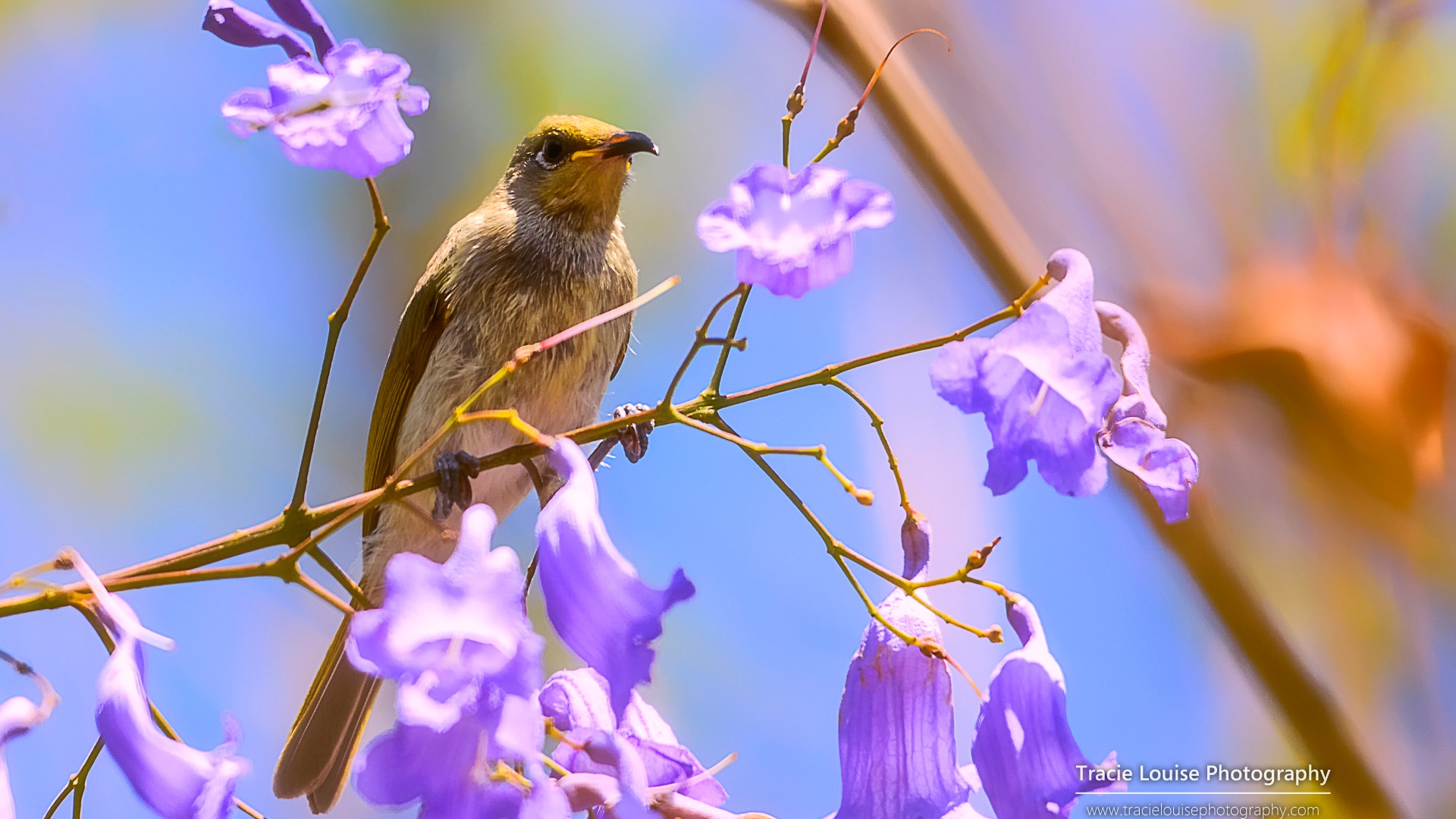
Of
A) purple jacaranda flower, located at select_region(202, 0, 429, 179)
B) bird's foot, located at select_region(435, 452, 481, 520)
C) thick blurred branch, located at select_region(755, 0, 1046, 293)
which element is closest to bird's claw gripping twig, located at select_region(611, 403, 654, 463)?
bird's foot, located at select_region(435, 452, 481, 520)

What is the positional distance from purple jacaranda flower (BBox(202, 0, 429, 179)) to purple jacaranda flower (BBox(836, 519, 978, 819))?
2.20 feet

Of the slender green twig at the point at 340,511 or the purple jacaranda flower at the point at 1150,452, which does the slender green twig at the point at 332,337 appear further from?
the purple jacaranda flower at the point at 1150,452

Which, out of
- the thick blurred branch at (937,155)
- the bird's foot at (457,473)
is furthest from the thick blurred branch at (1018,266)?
the bird's foot at (457,473)

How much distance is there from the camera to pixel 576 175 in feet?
8.71

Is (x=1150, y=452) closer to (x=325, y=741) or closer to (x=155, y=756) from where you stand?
(x=155, y=756)

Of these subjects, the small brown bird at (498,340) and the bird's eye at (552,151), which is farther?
the bird's eye at (552,151)

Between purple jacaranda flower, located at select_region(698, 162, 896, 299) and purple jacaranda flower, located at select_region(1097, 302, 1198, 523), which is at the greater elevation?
purple jacaranda flower, located at select_region(698, 162, 896, 299)

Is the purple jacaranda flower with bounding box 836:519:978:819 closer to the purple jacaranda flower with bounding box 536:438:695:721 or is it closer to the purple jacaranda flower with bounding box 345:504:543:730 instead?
the purple jacaranda flower with bounding box 536:438:695:721

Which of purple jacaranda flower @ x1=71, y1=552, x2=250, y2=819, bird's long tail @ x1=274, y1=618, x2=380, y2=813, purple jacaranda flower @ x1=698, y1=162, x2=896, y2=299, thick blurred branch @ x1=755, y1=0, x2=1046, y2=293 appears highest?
thick blurred branch @ x1=755, y1=0, x2=1046, y2=293

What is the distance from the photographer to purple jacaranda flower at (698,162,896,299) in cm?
91

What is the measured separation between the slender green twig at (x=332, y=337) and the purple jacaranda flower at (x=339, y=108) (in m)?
0.07

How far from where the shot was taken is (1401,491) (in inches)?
86.4

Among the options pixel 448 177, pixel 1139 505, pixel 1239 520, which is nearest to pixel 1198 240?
pixel 1239 520

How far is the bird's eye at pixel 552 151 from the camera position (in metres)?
2.71
